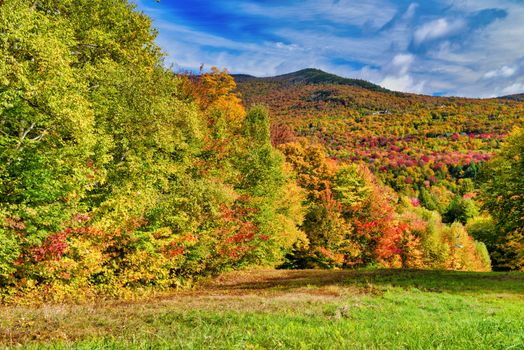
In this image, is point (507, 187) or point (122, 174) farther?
point (507, 187)

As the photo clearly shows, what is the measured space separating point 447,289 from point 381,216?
88.3 ft

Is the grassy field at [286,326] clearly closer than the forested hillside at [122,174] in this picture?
Yes

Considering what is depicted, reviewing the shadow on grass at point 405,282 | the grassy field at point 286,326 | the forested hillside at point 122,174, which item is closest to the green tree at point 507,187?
the forested hillside at point 122,174

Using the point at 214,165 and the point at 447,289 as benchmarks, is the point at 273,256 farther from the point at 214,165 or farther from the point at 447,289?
the point at 447,289

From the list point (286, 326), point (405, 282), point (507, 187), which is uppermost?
point (507, 187)

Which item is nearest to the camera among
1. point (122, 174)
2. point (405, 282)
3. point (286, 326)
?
point (286, 326)

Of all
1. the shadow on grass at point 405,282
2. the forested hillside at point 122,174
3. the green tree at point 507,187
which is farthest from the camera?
the green tree at point 507,187

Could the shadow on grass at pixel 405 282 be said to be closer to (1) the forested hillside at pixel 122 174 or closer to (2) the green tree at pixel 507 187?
(1) the forested hillside at pixel 122 174

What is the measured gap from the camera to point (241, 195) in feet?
113

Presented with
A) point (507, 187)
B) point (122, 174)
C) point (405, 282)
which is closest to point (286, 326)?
point (122, 174)

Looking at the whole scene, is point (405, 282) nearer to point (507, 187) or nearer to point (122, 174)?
point (507, 187)

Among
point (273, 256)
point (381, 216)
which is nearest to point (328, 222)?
point (381, 216)

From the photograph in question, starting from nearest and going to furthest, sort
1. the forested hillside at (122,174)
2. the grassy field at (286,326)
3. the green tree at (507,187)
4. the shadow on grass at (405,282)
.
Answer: the grassy field at (286,326) < the forested hillside at (122,174) < the shadow on grass at (405,282) < the green tree at (507,187)

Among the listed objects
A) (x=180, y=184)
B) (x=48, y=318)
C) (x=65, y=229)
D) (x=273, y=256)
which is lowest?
(x=273, y=256)
